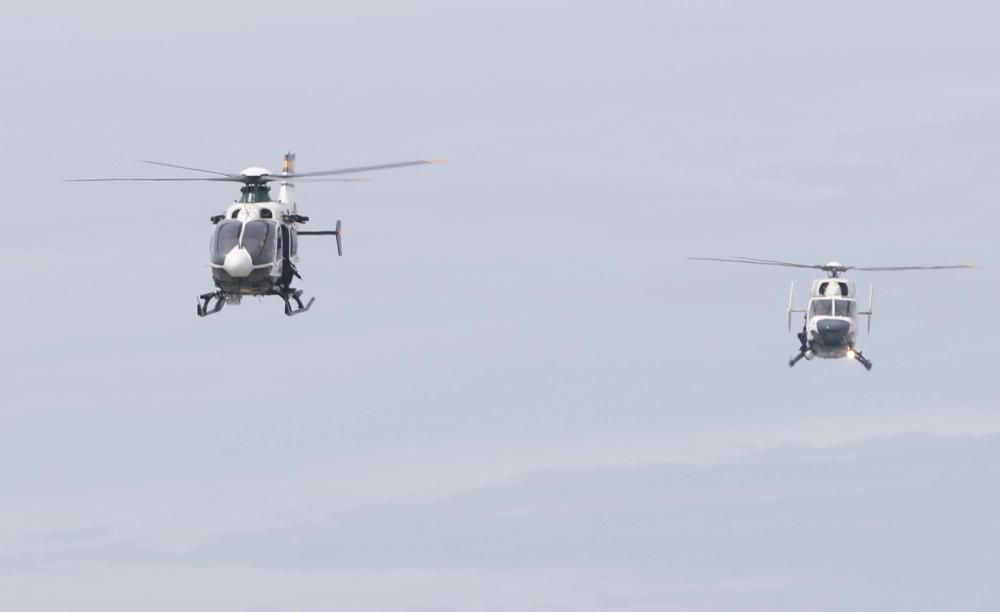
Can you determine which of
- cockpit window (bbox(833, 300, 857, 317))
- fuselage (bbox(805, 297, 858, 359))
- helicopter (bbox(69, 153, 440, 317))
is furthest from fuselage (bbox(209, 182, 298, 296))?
cockpit window (bbox(833, 300, 857, 317))

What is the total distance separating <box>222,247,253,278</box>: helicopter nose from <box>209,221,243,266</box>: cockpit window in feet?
0.97

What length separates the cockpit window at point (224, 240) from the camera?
10081 centimetres

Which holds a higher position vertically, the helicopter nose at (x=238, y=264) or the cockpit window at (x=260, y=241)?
the cockpit window at (x=260, y=241)

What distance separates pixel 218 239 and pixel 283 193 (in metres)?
13.1

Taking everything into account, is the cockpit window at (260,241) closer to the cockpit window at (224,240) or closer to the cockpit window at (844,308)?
the cockpit window at (224,240)

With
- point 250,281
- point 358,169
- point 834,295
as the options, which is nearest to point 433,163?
point 358,169

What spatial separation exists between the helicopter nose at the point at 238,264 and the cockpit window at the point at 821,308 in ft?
108

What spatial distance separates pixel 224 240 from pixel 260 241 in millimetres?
1529

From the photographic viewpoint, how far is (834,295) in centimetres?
12069

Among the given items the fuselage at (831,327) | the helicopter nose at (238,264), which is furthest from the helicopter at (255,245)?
the fuselage at (831,327)

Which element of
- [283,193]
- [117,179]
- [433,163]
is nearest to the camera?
[433,163]

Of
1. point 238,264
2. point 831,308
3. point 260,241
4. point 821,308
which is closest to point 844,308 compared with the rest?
point 831,308

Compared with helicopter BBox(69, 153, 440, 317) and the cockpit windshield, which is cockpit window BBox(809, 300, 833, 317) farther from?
helicopter BBox(69, 153, 440, 317)

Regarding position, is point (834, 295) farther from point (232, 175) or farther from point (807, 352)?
point (232, 175)
